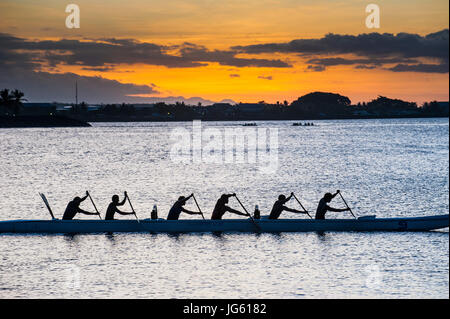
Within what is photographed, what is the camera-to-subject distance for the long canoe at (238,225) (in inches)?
1076

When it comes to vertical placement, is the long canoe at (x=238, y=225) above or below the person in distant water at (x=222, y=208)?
below

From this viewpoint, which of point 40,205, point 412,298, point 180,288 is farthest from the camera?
point 40,205

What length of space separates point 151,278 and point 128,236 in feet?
20.9

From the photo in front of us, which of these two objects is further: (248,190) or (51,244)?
(248,190)

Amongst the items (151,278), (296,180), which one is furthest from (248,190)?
(151,278)

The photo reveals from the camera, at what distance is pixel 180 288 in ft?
65.2

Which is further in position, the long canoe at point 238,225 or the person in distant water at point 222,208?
the long canoe at point 238,225

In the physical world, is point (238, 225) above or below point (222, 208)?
below

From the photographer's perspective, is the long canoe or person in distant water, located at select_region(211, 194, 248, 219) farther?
the long canoe

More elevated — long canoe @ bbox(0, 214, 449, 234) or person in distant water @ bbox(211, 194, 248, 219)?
person in distant water @ bbox(211, 194, 248, 219)

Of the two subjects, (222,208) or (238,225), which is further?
(238,225)

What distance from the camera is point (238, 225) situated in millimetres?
27375

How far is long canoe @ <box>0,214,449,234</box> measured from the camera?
27.3m
